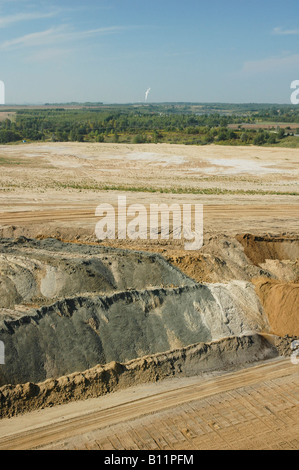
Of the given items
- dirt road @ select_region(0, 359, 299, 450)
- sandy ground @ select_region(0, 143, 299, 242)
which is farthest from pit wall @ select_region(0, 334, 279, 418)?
sandy ground @ select_region(0, 143, 299, 242)

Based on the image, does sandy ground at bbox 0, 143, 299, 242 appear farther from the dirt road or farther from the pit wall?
the dirt road

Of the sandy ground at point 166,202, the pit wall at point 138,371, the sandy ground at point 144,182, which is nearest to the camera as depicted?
the sandy ground at point 166,202

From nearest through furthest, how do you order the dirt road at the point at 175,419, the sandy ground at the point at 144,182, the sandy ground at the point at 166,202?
the dirt road at the point at 175,419, the sandy ground at the point at 166,202, the sandy ground at the point at 144,182

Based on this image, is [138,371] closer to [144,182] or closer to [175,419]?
[175,419]

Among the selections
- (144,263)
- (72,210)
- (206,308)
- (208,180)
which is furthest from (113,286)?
(208,180)

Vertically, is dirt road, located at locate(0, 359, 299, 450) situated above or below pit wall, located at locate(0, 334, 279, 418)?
below

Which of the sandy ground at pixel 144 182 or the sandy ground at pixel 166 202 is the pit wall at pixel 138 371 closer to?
the sandy ground at pixel 166 202

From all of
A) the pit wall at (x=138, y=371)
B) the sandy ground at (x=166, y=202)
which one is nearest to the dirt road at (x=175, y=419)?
the sandy ground at (x=166, y=202)
